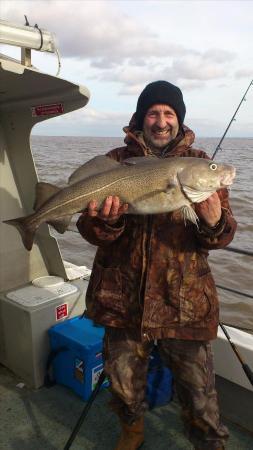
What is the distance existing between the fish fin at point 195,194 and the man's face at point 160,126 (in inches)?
21.2

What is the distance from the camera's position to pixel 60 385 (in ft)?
14.4

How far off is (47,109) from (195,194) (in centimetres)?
180

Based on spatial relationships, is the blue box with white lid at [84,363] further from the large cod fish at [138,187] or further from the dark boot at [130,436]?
the large cod fish at [138,187]

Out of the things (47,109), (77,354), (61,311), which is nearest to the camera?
(47,109)

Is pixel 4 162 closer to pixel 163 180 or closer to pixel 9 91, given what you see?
pixel 9 91

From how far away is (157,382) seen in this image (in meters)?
3.94

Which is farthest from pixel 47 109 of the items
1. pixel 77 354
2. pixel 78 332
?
pixel 77 354

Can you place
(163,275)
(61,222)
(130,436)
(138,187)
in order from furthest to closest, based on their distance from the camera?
1. (130,436)
2. (61,222)
3. (163,275)
4. (138,187)

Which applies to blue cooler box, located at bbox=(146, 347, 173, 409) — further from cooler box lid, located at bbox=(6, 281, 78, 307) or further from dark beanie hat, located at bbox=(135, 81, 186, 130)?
dark beanie hat, located at bbox=(135, 81, 186, 130)

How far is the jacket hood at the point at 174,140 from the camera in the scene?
118 inches

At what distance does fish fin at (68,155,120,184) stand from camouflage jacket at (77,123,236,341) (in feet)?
0.95

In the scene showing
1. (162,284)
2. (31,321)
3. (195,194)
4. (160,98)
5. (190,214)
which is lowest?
(31,321)

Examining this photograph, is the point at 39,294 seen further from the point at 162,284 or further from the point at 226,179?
the point at 226,179

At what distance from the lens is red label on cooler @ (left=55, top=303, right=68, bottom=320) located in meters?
4.36
